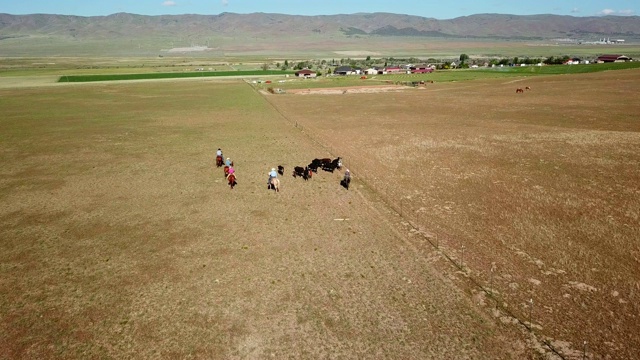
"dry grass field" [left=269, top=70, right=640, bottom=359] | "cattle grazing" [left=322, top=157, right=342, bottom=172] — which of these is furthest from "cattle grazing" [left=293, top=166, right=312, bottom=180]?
"dry grass field" [left=269, top=70, right=640, bottom=359]

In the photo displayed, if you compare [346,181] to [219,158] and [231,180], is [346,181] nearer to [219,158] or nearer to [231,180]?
[231,180]

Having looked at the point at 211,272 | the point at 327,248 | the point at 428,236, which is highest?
the point at 428,236

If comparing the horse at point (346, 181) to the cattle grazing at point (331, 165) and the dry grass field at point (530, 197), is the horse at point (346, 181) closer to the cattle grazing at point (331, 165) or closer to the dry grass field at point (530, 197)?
the dry grass field at point (530, 197)

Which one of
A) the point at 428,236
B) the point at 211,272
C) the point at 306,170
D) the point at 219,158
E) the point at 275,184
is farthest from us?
the point at 219,158

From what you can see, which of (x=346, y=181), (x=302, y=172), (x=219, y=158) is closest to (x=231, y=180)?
(x=302, y=172)

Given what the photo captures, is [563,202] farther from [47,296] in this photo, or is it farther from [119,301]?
[47,296]

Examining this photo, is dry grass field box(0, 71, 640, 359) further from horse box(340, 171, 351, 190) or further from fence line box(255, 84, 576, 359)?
horse box(340, 171, 351, 190)

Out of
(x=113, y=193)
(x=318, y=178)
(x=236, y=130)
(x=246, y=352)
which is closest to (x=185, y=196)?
(x=113, y=193)

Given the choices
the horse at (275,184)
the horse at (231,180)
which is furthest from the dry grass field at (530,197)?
the horse at (231,180)
